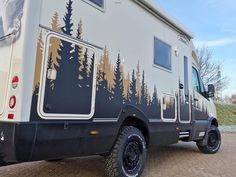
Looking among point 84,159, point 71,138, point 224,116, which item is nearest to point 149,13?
point 71,138

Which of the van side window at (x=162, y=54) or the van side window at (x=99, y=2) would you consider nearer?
the van side window at (x=99, y=2)

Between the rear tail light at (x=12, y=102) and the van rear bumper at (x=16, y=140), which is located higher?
the rear tail light at (x=12, y=102)

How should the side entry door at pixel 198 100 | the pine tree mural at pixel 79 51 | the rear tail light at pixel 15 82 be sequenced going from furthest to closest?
the side entry door at pixel 198 100 → the pine tree mural at pixel 79 51 → the rear tail light at pixel 15 82

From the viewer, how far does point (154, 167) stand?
5.78 meters

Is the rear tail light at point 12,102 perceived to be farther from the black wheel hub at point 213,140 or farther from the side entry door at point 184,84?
the black wheel hub at point 213,140

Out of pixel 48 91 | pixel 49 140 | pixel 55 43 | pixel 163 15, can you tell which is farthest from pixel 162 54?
pixel 49 140

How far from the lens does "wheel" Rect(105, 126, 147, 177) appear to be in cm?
424

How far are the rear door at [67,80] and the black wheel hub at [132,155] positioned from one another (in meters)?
1.07

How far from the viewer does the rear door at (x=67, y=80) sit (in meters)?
3.33

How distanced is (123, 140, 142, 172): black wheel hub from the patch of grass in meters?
17.4

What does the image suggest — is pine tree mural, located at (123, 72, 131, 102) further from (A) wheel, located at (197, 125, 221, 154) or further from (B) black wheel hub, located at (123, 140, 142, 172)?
(A) wheel, located at (197, 125, 221, 154)

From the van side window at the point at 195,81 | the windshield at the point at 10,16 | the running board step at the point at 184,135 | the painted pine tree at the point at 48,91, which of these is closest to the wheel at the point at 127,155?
the painted pine tree at the point at 48,91

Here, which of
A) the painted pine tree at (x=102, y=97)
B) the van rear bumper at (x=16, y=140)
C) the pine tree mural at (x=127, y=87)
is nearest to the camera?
the van rear bumper at (x=16, y=140)

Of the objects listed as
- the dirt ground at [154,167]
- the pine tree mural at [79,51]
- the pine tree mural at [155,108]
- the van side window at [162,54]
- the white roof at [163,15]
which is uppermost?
the white roof at [163,15]
